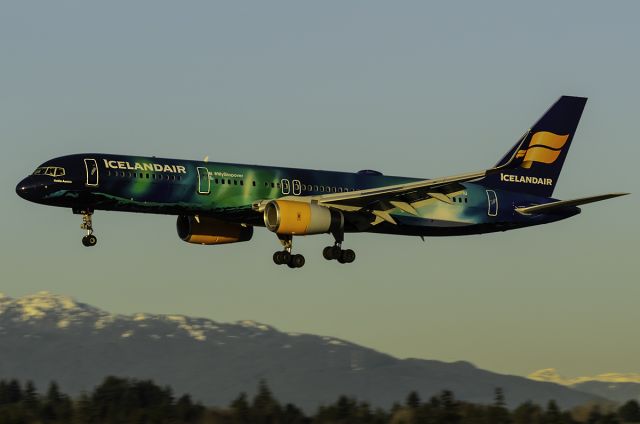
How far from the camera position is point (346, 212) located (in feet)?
216

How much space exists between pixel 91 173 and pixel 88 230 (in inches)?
143

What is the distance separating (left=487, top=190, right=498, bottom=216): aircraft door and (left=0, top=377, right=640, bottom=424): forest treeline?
55.9m

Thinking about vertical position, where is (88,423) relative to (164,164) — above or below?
below

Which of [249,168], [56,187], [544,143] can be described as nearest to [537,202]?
[544,143]

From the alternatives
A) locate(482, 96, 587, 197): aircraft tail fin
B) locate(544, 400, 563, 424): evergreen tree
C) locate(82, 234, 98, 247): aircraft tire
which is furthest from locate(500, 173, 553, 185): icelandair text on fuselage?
locate(544, 400, 563, 424): evergreen tree

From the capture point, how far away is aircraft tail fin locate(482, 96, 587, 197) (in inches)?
2901

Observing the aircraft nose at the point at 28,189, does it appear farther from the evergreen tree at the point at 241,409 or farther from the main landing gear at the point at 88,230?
the evergreen tree at the point at 241,409

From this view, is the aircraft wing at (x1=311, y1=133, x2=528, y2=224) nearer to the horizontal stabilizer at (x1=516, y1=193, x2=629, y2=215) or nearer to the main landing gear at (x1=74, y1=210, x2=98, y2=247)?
the horizontal stabilizer at (x1=516, y1=193, x2=629, y2=215)

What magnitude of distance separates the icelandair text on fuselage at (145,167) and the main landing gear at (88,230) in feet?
9.52

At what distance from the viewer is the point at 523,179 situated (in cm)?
7394

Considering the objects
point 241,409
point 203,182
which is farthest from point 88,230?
point 241,409

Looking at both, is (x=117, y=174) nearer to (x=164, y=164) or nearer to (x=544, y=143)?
(x=164, y=164)

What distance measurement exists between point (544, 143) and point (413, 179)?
1054 cm

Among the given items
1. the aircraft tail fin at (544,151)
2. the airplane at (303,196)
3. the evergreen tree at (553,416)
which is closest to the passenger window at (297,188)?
the airplane at (303,196)
